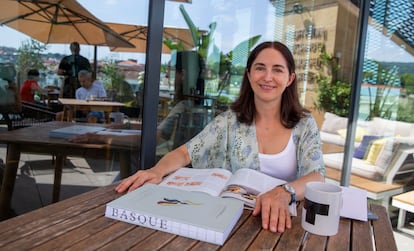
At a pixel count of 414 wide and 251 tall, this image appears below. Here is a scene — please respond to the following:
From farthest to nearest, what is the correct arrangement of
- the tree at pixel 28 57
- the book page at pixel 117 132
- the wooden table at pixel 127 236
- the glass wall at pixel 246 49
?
1. the glass wall at pixel 246 49
2. the book page at pixel 117 132
3. the tree at pixel 28 57
4. the wooden table at pixel 127 236

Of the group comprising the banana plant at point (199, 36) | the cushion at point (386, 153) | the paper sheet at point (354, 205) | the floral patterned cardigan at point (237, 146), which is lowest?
the cushion at point (386, 153)

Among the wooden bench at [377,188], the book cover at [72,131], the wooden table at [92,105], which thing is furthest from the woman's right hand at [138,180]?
the wooden bench at [377,188]

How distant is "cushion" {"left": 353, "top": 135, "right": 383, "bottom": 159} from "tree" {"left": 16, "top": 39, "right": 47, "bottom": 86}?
9.79ft

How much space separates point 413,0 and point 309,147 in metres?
2.92

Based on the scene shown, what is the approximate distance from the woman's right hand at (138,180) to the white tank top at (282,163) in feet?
1.41

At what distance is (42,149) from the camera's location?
209 cm

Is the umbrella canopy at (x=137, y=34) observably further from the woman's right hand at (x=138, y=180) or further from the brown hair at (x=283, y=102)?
the woman's right hand at (x=138, y=180)

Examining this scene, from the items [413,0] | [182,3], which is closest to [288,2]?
[413,0]

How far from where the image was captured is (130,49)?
231 cm

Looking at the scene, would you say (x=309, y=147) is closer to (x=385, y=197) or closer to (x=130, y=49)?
(x=130, y=49)

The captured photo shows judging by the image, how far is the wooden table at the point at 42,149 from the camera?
6.61 ft

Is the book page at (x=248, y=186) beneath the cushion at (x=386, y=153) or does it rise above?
above

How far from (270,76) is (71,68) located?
1.53 metres

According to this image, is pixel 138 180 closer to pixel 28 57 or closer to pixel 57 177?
pixel 57 177
